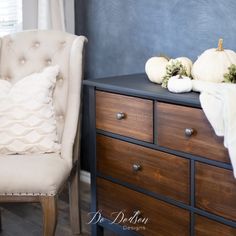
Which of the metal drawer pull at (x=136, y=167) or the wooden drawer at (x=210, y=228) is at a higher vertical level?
the metal drawer pull at (x=136, y=167)

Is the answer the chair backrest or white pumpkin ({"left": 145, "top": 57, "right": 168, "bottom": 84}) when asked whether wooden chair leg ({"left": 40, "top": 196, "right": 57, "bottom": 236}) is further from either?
white pumpkin ({"left": 145, "top": 57, "right": 168, "bottom": 84})

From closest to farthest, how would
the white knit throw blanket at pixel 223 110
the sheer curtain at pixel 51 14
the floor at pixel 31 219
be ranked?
the white knit throw blanket at pixel 223 110, the floor at pixel 31 219, the sheer curtain at pixel 51 14

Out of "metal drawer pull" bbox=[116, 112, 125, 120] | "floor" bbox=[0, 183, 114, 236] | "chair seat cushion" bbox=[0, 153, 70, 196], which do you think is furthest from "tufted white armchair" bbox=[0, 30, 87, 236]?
"metal drawer pull" bbox=[116, 112, 125, 120]

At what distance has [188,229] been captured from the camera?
173 centimetres

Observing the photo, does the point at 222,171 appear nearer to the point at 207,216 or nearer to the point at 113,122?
the point at 207,216

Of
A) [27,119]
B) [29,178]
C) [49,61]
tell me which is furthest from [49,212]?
[49,61]

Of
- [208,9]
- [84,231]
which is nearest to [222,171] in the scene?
[208,9]

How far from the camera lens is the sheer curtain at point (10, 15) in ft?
9.21

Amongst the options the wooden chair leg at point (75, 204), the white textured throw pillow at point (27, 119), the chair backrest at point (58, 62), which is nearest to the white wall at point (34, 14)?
the chair backrest at point (58, 62)

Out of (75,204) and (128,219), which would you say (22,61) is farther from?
(128,219)

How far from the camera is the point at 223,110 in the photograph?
146 cm

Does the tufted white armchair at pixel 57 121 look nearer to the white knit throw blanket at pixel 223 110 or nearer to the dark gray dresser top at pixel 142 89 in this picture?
the dark gray dresser top at pixel 142 89

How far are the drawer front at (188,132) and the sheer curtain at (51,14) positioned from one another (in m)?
1.29

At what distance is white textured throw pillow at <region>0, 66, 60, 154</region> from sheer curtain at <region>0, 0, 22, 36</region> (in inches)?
30.4
